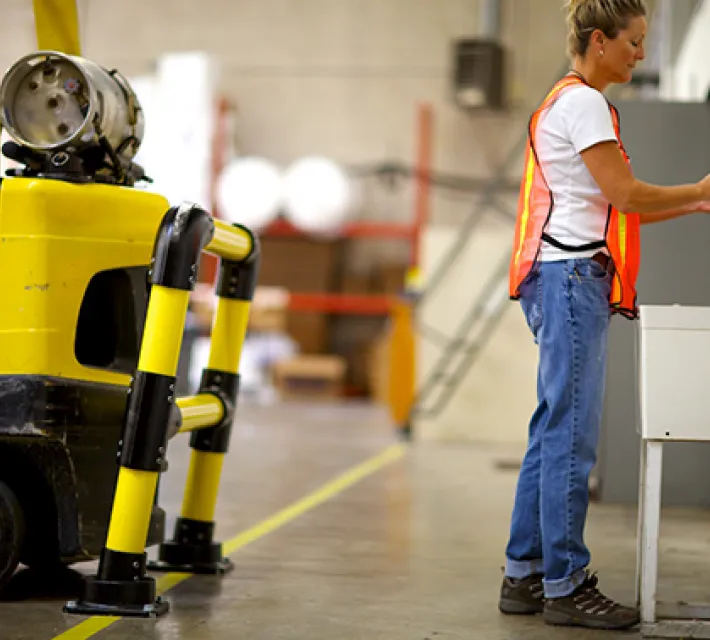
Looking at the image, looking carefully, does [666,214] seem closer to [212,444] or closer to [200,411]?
[200,411]

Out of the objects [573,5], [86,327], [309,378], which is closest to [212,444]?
[86,327]

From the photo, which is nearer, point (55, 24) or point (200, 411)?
point (200, 411)

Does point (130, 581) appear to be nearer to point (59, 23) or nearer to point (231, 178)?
point (59, 23)

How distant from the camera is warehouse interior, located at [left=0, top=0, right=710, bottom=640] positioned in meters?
3.12

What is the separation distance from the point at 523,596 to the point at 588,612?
0.23m

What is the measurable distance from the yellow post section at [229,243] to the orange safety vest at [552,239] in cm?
88

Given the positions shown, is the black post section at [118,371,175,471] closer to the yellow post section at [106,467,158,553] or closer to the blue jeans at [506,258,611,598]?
the yellow post section at [106,467,158,553]

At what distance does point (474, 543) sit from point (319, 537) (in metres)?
0.61

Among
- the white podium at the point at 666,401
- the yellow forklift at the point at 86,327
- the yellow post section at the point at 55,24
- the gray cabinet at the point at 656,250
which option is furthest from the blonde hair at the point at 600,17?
the gray cabinet at the point at 656,250

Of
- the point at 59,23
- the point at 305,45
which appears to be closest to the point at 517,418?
the point at 59,23

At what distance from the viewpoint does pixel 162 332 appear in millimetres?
2941

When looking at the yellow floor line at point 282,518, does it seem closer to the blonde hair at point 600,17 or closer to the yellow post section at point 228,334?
the yellow post section at point 228,334

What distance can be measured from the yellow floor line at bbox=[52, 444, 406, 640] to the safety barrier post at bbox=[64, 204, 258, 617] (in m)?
0.08

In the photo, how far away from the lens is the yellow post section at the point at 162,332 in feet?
9.64
